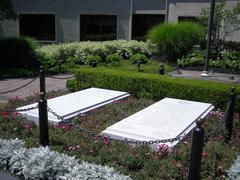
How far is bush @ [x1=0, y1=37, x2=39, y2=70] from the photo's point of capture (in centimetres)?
1502

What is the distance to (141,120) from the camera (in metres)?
7.04

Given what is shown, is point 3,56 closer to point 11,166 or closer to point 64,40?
point 64,40

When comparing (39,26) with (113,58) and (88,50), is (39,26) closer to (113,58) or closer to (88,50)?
(88,50)

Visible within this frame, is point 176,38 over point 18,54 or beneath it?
over

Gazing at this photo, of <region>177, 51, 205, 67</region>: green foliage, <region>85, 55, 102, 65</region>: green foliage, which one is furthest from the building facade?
<region>85, 55, 102, 65</region>: green foliage

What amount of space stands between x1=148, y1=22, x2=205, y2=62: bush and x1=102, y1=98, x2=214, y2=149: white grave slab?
784cm

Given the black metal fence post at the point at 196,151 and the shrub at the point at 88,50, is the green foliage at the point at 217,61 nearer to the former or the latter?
the shrub at the point at 88,50

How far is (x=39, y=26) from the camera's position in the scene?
79.4 feet

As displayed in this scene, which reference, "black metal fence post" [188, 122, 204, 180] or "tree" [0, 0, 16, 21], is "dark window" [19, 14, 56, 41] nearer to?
"tree" [0, 0, 16, 21]

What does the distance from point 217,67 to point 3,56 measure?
9525 mm

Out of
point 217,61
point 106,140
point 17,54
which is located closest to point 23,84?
point 17,54

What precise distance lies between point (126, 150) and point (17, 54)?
36.3ft

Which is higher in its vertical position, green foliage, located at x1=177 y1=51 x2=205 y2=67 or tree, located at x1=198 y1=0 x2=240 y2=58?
tree, located at x1=198 y1=0 x2=240 y2=58

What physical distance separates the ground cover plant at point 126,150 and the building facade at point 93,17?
1346cm
